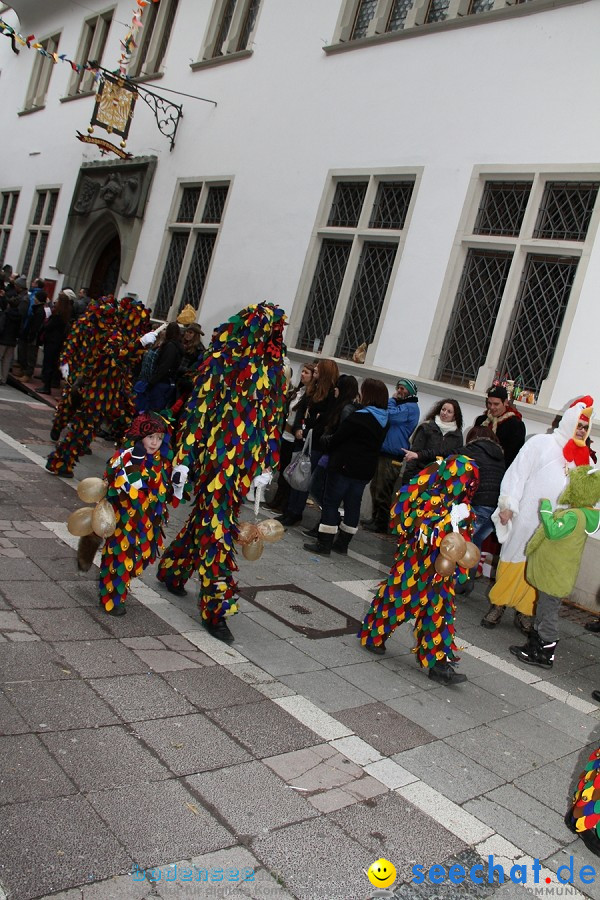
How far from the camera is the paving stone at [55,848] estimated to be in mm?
2471

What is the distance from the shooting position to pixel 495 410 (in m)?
7.49

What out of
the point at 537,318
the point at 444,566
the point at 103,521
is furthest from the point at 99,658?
the point at 537,318

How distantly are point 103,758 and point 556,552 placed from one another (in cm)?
364

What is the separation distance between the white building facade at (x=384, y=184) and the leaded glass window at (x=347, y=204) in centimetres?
3

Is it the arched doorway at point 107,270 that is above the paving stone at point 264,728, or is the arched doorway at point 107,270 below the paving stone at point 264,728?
above

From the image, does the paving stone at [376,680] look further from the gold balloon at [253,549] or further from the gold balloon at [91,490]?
the gold balloon at [91,490]

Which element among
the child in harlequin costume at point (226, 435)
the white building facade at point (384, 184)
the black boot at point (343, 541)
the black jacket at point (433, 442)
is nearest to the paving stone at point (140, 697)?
the child in harlequin costume at point (226, 435)

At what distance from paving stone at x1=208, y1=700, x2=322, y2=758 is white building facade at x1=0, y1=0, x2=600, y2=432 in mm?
5452

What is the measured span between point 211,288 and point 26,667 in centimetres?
1055

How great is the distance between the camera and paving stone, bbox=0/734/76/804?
287 centimetres

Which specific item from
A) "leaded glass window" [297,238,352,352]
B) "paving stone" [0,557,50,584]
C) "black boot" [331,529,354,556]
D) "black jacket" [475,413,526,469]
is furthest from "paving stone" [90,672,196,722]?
"leaded glass window" [297,238,352,352]

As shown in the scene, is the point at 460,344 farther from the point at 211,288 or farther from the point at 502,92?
the point at 211,288

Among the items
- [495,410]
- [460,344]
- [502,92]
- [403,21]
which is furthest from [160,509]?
[403,21]

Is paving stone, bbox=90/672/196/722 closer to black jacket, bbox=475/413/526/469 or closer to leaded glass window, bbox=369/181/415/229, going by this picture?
black jacket, bbox=475/413/526/469
